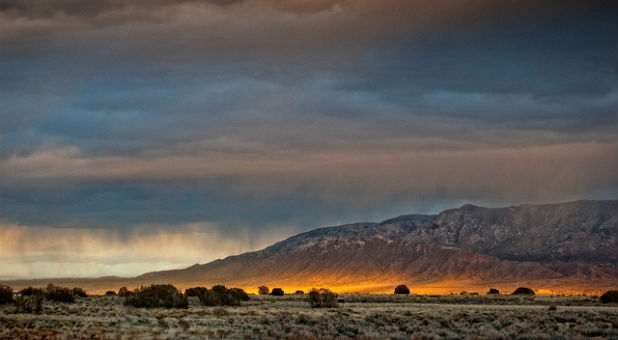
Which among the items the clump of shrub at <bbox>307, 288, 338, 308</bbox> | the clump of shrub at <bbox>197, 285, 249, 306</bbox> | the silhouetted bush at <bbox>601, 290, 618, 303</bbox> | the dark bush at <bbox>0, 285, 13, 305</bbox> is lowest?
the silhouetted bush at <bbox>601, 290, 618, 303</bbox>

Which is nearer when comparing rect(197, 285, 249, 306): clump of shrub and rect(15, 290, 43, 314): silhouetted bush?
rect(15, 290, 43, 314): silhouetted bush

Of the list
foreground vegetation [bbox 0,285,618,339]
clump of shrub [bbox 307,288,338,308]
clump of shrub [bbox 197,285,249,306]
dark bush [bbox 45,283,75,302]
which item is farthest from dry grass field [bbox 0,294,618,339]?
clump of shrub [bbox 197,285,249,306]

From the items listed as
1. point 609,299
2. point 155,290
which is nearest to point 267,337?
point 155,290

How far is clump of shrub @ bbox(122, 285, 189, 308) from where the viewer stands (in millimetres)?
59125

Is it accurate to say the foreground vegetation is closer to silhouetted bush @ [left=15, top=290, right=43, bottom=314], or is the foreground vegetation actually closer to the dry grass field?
the dry grass field

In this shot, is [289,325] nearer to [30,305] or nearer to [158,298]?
[30,305]

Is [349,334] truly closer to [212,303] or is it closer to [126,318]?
[126,318]

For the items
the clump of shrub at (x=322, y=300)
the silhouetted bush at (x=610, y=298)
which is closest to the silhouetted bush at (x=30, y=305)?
the clump of shrub at (x=322, y=300)

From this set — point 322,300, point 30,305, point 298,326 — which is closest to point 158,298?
point 30,305

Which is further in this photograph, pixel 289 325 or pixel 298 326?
pixel 289 325

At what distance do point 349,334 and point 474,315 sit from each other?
14588 mm

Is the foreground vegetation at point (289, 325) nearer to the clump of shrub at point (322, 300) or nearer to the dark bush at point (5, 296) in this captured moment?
the dark bush at point (5, 296)

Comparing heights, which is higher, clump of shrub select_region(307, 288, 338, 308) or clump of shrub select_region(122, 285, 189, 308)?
clump of shrub select_region(122, 285, 189, 308)

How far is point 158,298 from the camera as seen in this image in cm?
6047
